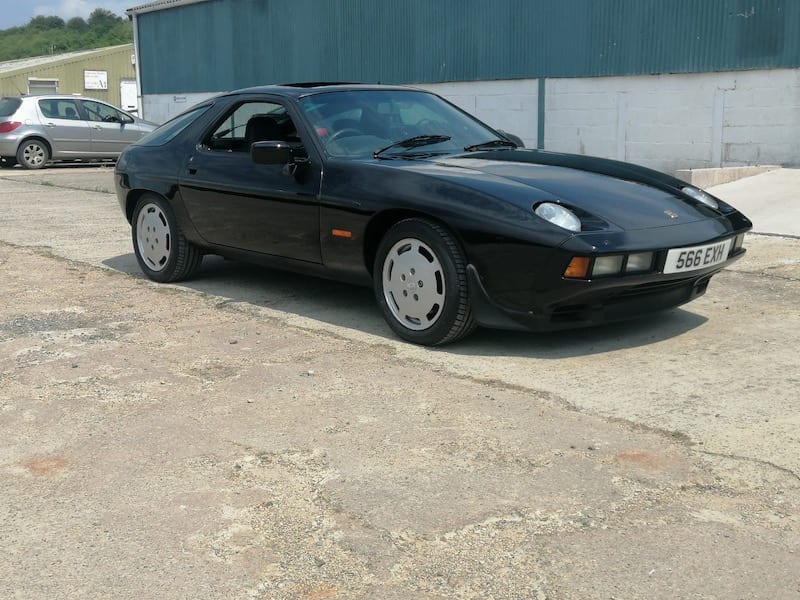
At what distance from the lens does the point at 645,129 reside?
15656mm

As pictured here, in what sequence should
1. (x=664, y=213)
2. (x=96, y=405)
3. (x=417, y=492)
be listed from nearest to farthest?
(x=417, y=492)
(x=96, y=405)
(x=664, y=213)

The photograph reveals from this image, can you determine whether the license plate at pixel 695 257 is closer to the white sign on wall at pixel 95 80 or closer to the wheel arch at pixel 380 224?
the wheel arch at pixel 380 224

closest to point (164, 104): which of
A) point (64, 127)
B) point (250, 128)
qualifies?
point (64, 127)

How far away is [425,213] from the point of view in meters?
4.82

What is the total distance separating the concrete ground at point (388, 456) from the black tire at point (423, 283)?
0.47ft

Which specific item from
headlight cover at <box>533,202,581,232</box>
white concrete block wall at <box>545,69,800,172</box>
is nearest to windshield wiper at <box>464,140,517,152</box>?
headlight cover at <box>533,202,581,232</box>

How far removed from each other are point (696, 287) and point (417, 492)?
251 cm

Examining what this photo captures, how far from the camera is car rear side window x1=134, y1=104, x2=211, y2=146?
6.60 metres

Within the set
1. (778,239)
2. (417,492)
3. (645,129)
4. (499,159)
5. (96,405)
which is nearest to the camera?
(417,492)

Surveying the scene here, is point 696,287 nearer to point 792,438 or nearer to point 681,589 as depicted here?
point 792,438

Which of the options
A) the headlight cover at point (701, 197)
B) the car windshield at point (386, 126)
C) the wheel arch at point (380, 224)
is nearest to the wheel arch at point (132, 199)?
the car windshield at point (386, 126)

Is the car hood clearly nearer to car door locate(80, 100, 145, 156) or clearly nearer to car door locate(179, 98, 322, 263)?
car door locate(179, 98, 322, 263)

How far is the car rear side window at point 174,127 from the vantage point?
6602mm

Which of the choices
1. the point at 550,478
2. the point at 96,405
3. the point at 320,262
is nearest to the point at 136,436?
the point at 96,405
